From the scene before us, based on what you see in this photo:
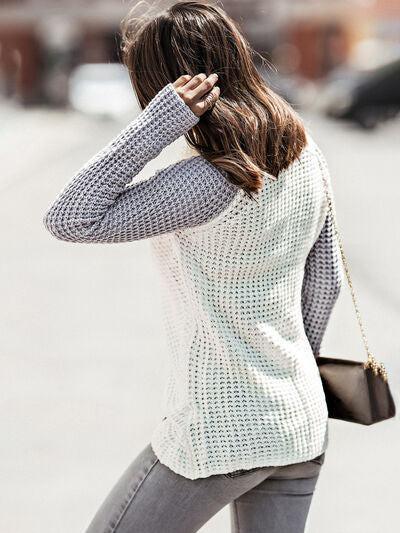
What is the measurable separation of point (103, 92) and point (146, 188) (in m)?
36.3

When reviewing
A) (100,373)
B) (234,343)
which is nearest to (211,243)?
(234,343)

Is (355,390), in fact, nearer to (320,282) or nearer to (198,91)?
(320,282)

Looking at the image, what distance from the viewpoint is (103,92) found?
3753 centimetres

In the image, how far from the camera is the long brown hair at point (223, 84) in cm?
190

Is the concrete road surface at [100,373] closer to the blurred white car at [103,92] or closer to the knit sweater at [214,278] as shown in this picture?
the knit sweater at [214,278]

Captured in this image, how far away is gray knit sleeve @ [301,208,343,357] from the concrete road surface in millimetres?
378

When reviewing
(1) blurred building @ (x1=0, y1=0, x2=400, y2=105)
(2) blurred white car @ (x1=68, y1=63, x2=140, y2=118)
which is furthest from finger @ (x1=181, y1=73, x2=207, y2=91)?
(1) blurred building @ (x1=0, y1=0, x2=400, y2=105)

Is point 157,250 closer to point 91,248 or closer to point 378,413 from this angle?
point 378,413

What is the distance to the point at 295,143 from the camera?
2.01 meters

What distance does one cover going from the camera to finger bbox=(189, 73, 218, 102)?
188 cm

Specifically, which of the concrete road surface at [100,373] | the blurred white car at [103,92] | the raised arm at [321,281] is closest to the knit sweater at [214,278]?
the raised arm at [321,281]

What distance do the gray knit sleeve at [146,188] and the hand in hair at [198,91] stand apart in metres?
0.01

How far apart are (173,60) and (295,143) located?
28cm

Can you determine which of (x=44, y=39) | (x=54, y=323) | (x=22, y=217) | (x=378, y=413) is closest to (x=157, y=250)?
(x=378, y=413)
